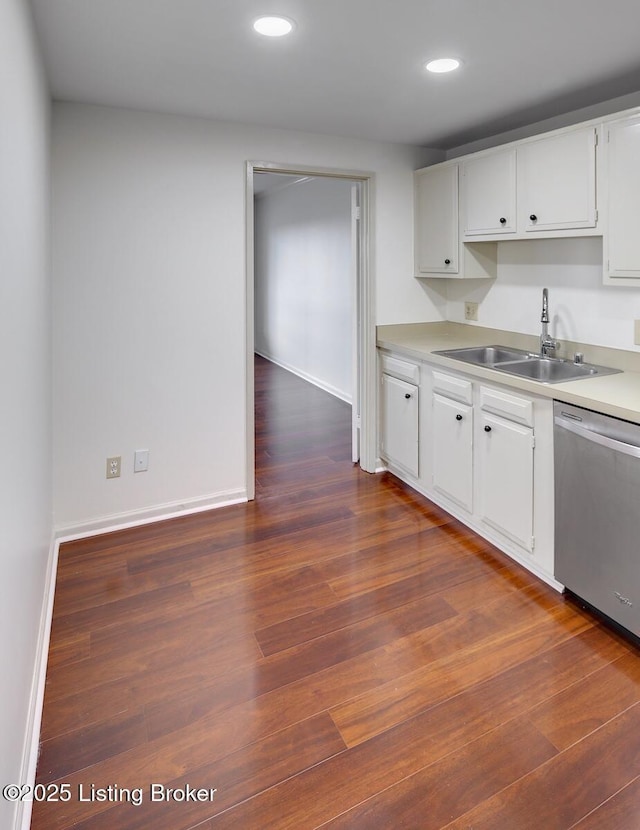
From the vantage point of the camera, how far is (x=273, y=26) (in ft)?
6.38

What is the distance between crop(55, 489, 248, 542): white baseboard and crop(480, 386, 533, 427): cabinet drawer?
5.21ft

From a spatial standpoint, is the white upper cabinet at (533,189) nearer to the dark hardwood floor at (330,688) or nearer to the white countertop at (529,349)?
the white countertop at (529,349)

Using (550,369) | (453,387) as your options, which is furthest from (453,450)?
(550,369)

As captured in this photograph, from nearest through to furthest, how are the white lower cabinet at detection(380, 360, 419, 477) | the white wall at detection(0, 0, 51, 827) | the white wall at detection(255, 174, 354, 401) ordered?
the white wall at detection(0, 0, 51, 827) < the white lower cabinet at detection(380, 360, 419, 477) < the white wall at detection(255, 174, 354, 401)

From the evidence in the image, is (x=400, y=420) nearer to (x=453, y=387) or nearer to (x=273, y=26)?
(x=453, y=387)

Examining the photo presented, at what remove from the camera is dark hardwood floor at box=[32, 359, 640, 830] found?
1.49 m

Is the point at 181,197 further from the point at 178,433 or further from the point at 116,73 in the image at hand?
the point at 178,433

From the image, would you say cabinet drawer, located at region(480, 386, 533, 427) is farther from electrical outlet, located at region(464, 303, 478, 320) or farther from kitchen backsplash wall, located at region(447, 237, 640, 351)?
electrical outlet, located at region(464, 303, 478, 320)

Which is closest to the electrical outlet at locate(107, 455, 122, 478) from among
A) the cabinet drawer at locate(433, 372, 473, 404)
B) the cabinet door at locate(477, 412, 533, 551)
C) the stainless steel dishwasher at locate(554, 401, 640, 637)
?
the cabinet drawer at locate(433, 372, 473, 404)

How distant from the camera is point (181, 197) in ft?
9.94

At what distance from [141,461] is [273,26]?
87.3 inches

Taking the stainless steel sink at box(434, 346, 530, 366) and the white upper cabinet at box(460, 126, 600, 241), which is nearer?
the white upper cabinet at box(460, 126, 600, 241)

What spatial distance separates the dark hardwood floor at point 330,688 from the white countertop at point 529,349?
883mm

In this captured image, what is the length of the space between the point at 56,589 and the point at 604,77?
334cm
